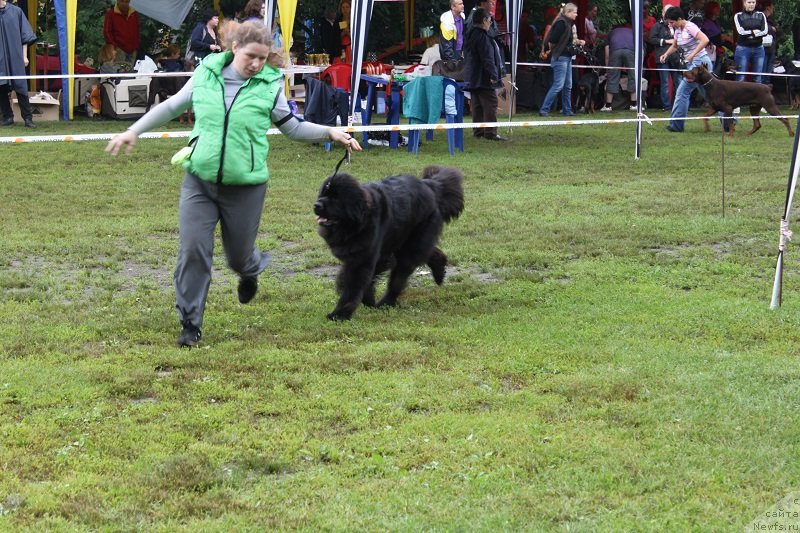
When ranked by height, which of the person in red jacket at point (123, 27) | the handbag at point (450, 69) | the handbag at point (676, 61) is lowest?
the handbag at point (450, 69)

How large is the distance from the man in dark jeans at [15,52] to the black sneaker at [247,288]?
36.3 feet

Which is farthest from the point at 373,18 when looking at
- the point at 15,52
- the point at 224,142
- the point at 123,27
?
the point at 224,142

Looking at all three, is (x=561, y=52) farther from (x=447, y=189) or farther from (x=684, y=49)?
(x=447, y=189)

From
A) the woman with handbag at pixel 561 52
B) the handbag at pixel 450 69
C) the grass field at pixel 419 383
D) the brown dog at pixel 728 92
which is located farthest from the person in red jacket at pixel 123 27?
the brown dog at pixel 728 92

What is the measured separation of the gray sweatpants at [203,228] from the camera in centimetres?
596

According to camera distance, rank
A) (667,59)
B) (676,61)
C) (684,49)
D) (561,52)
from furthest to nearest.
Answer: (667,59)
(676,61)
(561,52)
(684,49)

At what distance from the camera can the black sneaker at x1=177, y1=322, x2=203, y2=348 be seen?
20.0 feet

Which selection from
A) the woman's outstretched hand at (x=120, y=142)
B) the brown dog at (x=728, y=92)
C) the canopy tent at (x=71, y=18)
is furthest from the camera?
the canopy tent at (x=71, y=18)

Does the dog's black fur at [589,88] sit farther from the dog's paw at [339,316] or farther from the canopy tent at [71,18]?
the dog's paw at [339,316]

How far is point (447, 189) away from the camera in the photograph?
757 centimetres

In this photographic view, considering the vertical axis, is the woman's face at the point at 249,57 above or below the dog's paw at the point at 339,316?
above

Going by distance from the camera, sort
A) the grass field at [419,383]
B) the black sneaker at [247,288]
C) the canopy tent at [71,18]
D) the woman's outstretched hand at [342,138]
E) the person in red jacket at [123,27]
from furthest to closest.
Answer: the person in red jacket at [123,27] < the canopy tent at [71,18] < the black sneaker at [247,288] < the woman's outstretched hand at [342,138] < the grass field at [419,383]

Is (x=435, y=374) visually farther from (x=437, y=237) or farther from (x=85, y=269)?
(x=85, y=269)

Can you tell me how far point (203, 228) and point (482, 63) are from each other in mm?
9809
